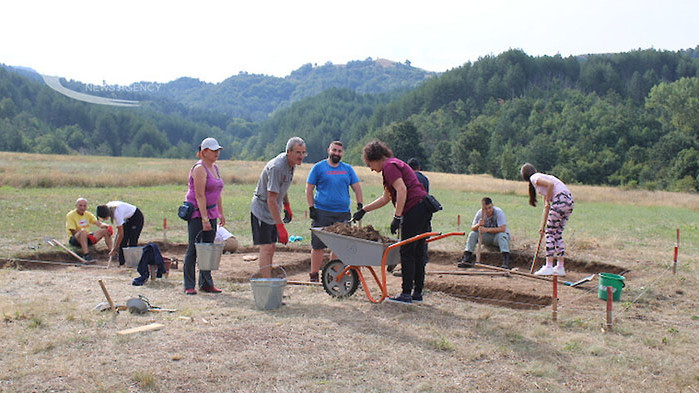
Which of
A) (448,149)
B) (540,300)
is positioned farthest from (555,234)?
(448,149)

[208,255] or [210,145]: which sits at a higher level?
[210,145]

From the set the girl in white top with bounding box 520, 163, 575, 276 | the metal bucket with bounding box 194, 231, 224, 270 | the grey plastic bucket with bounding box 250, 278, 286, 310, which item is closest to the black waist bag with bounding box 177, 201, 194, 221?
the metal bucket with bounding box 194, 231, 224, 270

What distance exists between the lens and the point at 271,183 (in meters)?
6.66

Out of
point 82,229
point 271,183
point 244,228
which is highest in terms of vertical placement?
point 271,183

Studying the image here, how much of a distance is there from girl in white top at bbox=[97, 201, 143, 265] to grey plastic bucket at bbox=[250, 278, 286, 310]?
3.66 meters

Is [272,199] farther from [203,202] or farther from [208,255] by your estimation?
[208,255]

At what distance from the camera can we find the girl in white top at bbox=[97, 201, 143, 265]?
8.96 metres

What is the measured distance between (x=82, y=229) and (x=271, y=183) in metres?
5.26

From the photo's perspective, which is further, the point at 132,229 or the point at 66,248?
the point at 66,248

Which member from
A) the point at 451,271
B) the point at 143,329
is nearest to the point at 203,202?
the point at 143,329

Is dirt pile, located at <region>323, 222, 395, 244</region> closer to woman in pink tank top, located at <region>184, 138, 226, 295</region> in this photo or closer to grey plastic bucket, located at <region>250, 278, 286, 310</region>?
grey plastic bucket, located at <region>250, 278, 286, 310</region>

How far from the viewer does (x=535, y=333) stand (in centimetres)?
543

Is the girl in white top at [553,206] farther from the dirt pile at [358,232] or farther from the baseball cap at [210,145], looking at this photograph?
the baseball cap at [210,145]

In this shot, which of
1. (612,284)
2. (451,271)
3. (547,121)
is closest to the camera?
(612,284)
